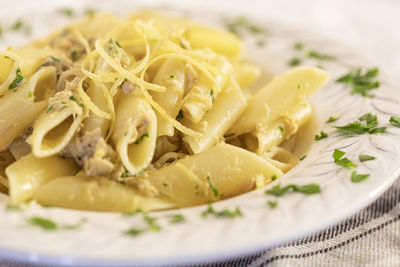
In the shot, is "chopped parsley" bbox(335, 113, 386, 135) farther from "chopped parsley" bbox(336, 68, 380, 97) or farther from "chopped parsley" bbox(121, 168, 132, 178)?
"chopped parsley" bbox(121, 168, 132, 178)

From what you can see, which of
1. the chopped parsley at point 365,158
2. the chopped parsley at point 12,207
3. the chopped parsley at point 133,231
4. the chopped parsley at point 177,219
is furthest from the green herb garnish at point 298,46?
the chopped parsley at point 12,207

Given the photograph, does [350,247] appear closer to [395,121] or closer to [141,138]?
[395,121]

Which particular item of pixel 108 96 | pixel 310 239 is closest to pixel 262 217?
pixel 310 239

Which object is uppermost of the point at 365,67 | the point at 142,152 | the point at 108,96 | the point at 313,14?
the point at 108,96

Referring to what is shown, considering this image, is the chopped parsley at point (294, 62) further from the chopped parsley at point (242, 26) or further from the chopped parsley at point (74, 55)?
the chopped parsley at point (74, 55)

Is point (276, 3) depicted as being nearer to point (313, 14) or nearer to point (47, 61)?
point (313, 14)

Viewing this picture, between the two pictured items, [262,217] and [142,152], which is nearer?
[262,217]

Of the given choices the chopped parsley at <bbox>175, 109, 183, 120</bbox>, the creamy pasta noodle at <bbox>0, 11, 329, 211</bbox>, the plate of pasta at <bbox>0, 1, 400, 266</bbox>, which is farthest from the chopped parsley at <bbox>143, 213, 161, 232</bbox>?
the chopped parsley at <bbox>175, 109, 183, 120</bbox>
